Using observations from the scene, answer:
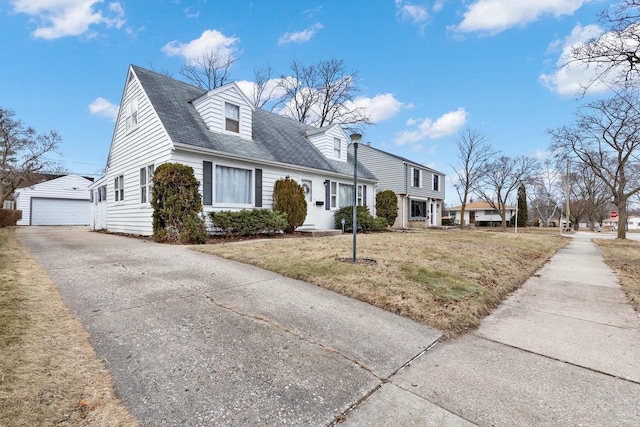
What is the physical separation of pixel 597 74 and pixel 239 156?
10.4 meters

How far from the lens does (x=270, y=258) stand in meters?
6.43

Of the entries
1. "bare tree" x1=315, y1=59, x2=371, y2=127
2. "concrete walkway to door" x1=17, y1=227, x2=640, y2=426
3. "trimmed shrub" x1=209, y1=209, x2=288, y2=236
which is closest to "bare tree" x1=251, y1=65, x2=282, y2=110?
"bare tree" x1=315, y1=59, x2=371, y2=127

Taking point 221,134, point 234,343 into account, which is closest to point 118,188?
point 221,134

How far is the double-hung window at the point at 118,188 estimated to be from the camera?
13.1 m

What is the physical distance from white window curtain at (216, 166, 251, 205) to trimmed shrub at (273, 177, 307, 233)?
1.12 metres

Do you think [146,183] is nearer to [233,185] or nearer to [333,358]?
[233,185]

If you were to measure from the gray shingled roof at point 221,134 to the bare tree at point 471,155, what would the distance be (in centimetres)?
1466

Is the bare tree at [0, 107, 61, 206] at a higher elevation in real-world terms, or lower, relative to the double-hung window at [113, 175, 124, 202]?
higher

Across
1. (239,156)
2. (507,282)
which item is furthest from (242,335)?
(239,156)

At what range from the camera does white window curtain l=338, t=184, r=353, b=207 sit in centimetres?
1617

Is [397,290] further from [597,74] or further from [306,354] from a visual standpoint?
[597,74]

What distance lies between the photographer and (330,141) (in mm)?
16547

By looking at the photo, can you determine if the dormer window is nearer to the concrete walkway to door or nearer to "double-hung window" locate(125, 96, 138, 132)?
"double-hung window" locate(125, 96, 138, 132)

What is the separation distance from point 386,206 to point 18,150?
26.6m
